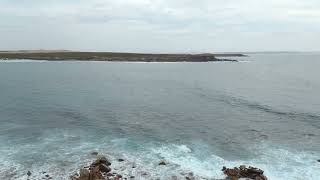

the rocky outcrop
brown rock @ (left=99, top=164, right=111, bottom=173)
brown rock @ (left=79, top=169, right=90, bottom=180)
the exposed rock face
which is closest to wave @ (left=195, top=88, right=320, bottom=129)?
the exposed rock face

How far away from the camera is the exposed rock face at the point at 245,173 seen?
2762cm

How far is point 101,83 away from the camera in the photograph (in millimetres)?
89938

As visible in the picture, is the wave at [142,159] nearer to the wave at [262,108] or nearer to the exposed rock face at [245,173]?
the exposed rock face at [245,173]

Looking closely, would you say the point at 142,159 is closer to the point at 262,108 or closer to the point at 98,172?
the point at 98,172

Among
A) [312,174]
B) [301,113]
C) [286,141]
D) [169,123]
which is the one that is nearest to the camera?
[312,174]

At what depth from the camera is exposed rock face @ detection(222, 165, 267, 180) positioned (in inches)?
1088

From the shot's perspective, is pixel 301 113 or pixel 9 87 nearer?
pixel 301 113

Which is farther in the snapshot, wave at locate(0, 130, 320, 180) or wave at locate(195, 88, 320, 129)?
wave at locate(195, 88, 320, 129)

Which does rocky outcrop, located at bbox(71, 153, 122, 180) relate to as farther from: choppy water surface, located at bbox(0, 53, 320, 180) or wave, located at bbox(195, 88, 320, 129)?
Result: wave, located at bbox(195, 88, 320, 129)

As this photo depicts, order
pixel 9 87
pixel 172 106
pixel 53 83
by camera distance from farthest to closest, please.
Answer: pixel 53 83
pixel 9 87
pixel 172 106

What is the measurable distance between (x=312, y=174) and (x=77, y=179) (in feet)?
58.6

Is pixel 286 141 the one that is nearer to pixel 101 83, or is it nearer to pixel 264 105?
pixel 264 105

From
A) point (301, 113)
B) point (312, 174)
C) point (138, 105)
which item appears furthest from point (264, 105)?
point (312, 174)

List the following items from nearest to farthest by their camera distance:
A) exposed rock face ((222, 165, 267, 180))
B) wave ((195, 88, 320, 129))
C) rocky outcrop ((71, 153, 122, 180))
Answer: rocky outcrop ((71, 153, 122, 180)), exposed rock face ((222, 165, 267, 180)), wave ((195, 88, 320, 129))
